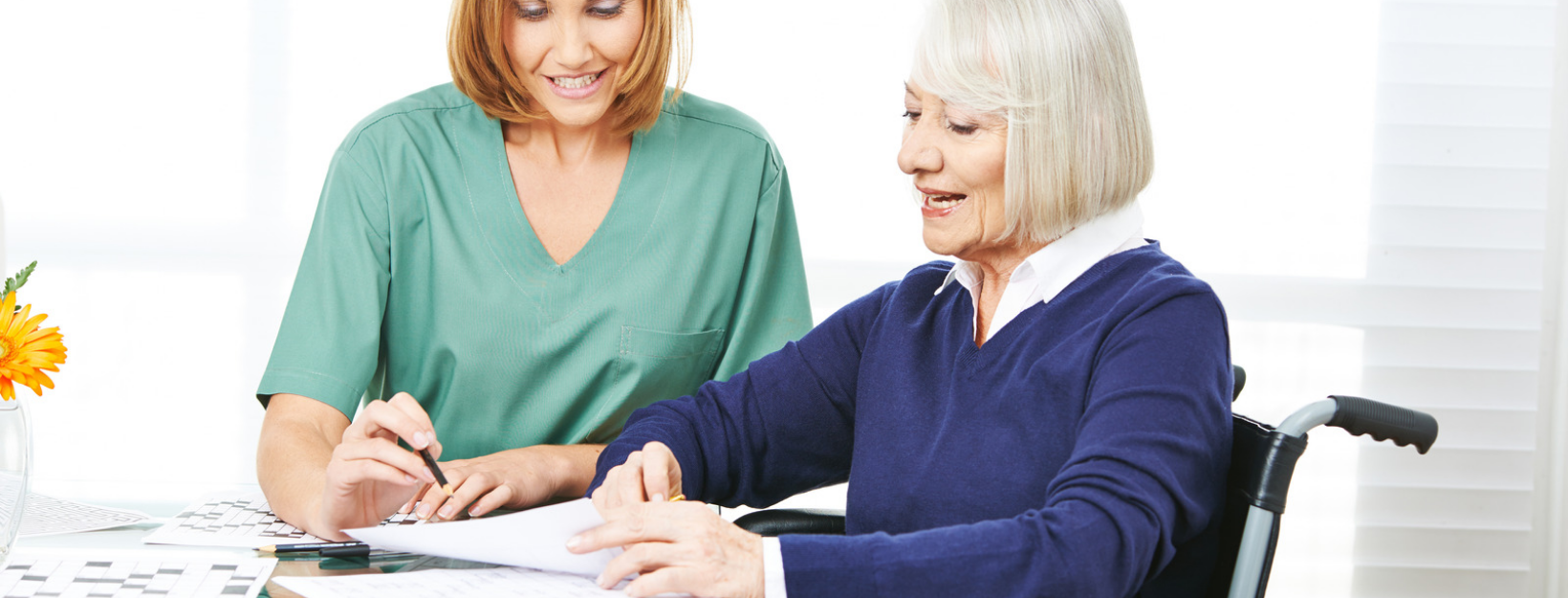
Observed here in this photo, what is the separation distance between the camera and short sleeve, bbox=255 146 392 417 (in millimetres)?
1372

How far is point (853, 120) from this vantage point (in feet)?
8.46

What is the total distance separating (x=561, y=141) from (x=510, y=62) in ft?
0.50

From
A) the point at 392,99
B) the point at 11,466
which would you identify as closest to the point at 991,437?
the point at 11,466

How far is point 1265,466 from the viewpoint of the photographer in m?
0.98

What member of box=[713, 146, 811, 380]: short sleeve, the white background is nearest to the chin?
box=[713, 146, 811, 380]: short sleeve

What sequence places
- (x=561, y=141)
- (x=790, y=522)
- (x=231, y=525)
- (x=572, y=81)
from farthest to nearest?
(x=561, y=141), (x=572, y=81), (x=790, y=522), (x=231, y=525)

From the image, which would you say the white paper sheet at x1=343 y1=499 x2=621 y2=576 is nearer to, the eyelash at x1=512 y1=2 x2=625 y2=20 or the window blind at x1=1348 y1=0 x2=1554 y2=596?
the eyelash at x1=512 y1=2 x2=625 y2=20

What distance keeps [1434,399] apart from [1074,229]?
192 centimetres

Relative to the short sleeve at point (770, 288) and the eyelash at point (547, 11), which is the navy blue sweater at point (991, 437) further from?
the eyelash at point (547, 11)

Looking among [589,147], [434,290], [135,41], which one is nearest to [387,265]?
[434,290]

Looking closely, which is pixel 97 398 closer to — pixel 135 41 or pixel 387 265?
pixel 135 41

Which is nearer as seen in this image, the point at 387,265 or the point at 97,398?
the point at 387,265

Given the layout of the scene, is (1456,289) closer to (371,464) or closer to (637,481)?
(637,481)

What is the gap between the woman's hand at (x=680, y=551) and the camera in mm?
890
